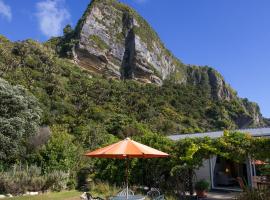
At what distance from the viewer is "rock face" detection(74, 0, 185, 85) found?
245 feet

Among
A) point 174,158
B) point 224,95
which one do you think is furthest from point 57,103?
point 224,95

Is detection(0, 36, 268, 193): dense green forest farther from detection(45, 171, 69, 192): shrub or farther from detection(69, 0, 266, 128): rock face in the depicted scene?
detection(69, 0, 266, 128): rock face

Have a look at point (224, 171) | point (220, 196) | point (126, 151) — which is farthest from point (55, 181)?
point (224, 171)

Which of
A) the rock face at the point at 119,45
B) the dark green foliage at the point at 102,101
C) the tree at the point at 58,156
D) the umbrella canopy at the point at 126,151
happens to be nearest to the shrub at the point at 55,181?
the tree at the point at 58,156

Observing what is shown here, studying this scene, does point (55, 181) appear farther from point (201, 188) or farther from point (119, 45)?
point (119, 45)

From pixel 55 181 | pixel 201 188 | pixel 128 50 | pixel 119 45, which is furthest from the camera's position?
pixel 128 50

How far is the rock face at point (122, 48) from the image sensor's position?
74.6 m

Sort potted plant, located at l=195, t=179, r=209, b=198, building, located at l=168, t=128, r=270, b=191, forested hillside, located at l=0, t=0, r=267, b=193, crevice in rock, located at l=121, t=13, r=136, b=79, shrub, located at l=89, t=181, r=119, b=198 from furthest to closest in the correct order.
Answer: crevice in rock, located at l=121, t=13, r=136, b=79, forested hillside, located at l=0, t=0, r=267, b=193, building, located at l=168, t=128, r=270, b=191, shrub, located at l=89, t=181, r=119, b=198, potted plant, located at l=195, t=179, r=209, b=198

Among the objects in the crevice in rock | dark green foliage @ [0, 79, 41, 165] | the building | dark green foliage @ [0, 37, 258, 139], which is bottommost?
the building

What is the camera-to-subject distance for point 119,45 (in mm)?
83062

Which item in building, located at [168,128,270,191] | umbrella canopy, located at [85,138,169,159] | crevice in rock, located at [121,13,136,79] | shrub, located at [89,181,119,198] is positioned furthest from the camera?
crevice in rock, located at [121,13,136,79]

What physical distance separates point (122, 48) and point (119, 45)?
1056 millimetres

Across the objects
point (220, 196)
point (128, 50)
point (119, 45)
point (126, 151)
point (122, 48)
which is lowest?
point (220, 196)

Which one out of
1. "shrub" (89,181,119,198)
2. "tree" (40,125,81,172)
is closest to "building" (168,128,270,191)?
"shrub" (89,181,119,198)
